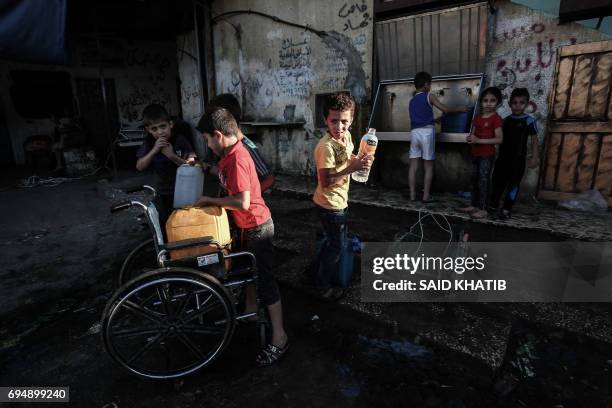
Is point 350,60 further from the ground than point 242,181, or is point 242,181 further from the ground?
point 350,60

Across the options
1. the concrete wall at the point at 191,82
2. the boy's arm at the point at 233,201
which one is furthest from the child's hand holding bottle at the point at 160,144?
the concrete wall at the point at 191,82

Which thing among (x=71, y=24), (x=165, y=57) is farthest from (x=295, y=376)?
(x=165, y=57)

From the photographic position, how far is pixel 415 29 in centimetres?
579

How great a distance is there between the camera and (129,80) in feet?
38.7

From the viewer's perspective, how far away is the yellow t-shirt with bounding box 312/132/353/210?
260 centimetres

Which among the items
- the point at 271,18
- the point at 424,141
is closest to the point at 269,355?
the point at 424,141

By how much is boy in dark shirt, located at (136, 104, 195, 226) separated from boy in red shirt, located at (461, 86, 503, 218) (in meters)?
3.68

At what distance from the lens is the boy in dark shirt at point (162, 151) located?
296 centimetres

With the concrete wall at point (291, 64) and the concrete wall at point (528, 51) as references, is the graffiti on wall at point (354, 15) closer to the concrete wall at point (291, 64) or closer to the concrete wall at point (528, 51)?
the concrete wall at point (291, 64)

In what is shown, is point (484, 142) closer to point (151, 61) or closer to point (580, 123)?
point (580, 123)

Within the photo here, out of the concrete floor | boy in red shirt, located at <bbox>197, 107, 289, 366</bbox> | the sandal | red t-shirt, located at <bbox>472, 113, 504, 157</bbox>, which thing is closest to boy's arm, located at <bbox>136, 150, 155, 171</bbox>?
boy in red shirt, located at <bbox>197, 107, 289, 366</bbox>

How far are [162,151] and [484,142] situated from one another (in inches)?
155

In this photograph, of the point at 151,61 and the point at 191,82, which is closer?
the point at 191,82

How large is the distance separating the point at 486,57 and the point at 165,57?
11.0m
